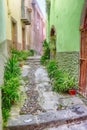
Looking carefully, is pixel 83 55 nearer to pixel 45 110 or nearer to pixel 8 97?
pixel 45 110

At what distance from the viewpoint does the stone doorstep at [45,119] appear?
13.8 feet

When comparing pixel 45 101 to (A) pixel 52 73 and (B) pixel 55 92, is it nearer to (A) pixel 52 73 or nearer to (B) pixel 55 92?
(B) pixel 55 92

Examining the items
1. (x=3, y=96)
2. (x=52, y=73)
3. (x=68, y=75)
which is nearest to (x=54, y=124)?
(x=3, y=96)

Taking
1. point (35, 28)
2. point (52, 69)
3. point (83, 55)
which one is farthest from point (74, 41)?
point (35, 28)

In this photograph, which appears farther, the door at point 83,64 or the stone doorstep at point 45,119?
the door at point 83,64

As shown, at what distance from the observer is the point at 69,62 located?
285 inches

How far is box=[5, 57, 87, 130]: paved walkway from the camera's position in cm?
433

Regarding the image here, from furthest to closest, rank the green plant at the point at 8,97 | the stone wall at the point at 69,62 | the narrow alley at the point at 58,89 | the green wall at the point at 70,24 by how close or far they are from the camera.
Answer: the stone wall at the point at 69,62, the green wall at the point at 70,24, the green plant at the point at 8,97, the narrow alley at the point at 58,89

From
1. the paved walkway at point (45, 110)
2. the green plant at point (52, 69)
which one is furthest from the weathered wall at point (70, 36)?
the paved walkway at point (45, 110)

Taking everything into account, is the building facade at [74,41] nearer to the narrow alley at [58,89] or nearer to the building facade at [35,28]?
the narrow alley at [58,89]

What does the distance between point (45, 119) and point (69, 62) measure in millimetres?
3181

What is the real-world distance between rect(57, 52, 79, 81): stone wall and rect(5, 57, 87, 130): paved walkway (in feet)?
2.80

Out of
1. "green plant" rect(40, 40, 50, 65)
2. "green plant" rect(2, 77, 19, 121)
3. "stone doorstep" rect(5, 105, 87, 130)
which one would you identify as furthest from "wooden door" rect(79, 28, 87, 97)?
"green plant" rect(40, 40, 50, 65)

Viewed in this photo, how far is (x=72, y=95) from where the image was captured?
6.20 metres
